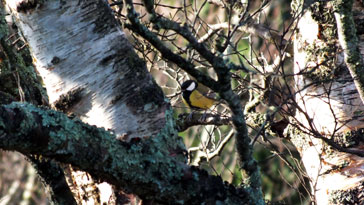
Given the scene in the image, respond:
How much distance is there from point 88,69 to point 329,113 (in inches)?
58.8

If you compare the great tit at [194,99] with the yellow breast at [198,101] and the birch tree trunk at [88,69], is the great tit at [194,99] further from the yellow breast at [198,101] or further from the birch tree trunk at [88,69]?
the birch tree trunk at [88,69]

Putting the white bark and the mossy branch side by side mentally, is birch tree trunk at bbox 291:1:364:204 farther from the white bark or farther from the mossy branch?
the white bark

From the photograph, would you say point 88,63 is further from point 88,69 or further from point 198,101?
point 198,101

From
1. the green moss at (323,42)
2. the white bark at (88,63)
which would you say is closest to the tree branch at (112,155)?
the white bark at (88,63)

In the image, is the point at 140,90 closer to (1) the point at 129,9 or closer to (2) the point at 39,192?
Result: (1) the point at 129,9

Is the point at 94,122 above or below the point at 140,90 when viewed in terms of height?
below

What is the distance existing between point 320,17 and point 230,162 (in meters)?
5.04

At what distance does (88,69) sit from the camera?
6.79 ft

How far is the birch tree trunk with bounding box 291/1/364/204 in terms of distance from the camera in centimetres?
278

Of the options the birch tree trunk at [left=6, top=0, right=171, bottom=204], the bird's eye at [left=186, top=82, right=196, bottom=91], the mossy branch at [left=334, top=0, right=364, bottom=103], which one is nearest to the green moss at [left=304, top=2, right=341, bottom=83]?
the mossy branch at [left=334, top=0, right=364, bottom=103]

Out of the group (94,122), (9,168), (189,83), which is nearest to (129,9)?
(94,122)

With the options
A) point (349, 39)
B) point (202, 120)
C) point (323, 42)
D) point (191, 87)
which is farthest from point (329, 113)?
point (191, 87)

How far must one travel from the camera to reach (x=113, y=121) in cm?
204

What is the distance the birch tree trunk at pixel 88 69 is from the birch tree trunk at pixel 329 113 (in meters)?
1.02
